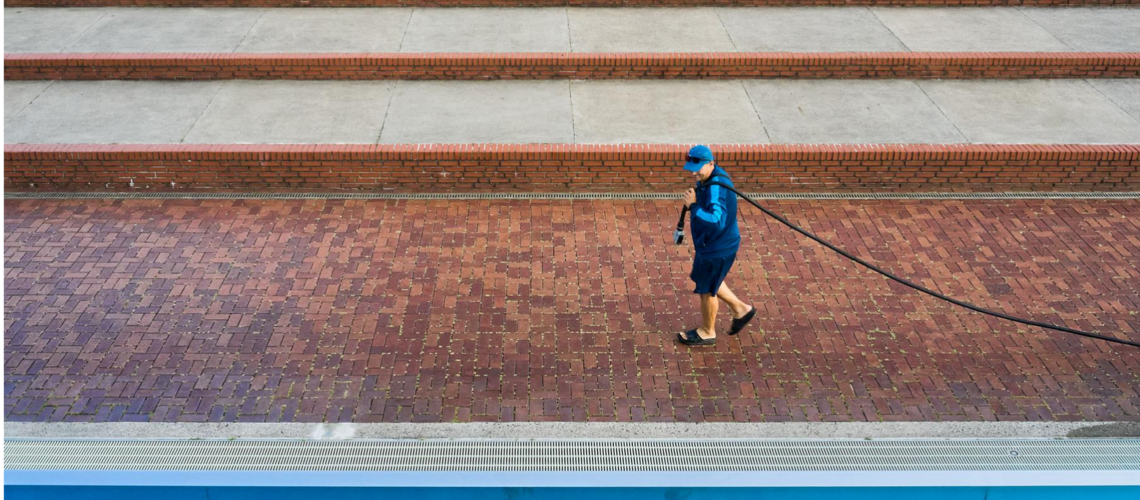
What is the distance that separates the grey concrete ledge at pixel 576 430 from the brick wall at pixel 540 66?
5.08 metres

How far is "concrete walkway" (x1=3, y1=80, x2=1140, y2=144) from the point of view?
26.3 ft

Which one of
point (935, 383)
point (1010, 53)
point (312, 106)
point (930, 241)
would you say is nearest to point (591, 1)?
point (312, 106)

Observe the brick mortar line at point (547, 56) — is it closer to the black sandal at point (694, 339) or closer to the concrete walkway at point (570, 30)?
the concrete walkway at point (570, 30)

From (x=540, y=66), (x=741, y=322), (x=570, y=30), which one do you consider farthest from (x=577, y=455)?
(x=570, y=30)

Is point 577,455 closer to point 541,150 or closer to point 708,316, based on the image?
point 708,316

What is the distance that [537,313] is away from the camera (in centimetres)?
608

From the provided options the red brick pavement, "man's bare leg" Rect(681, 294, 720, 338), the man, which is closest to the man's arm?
the man

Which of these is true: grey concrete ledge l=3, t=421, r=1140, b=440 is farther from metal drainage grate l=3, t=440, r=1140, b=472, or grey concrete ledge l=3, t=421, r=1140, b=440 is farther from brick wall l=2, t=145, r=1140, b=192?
brick wall l=2, t=145, r=1140, b=192

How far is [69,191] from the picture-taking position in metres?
7.73

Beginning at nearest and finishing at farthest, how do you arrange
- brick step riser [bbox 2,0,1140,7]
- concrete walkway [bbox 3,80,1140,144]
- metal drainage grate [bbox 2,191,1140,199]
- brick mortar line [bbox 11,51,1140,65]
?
metal drainage grate [bbox 2,191,1140,199]
concrete walkway [bbox 3,80,1140,144]
brick mortar line [bbox 11,51,1140,65]
brick step riser [bbox 2,0,1140,7]

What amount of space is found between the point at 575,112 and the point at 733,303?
3479 millimetres

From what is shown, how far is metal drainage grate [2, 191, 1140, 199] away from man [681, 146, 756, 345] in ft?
7.93

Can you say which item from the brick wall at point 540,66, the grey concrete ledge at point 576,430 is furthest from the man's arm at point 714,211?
the brick wall at point 540,66

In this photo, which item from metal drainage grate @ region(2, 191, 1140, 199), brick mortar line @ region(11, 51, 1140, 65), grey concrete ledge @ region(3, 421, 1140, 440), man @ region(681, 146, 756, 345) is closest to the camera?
grey concrete ledge @ region(3, 421, 1140, 440)
